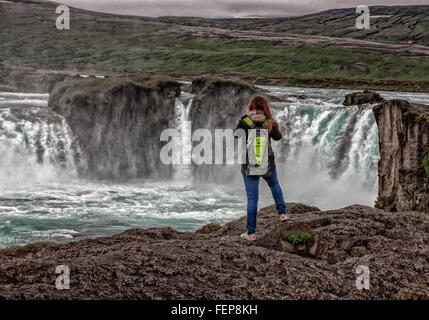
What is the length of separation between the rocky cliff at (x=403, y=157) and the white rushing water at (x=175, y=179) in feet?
31.6

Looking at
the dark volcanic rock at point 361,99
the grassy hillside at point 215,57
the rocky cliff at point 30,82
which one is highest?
the grassy hillside at point 215,57

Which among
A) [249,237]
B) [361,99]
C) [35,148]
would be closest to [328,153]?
[361,99]

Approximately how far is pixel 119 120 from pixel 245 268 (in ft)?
116

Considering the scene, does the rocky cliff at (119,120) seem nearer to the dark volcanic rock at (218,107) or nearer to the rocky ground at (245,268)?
the dark volcanic rock at (218,107)

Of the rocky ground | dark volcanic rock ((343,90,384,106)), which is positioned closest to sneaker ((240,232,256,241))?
the rocky ground

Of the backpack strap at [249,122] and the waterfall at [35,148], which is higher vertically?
the backpack strap at [249,122]

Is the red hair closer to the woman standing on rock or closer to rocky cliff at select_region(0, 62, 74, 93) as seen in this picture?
the woman standing on rock

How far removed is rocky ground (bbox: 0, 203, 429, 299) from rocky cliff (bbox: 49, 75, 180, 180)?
104ft

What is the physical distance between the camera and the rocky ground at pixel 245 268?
740 cm

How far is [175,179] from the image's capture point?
43.2 m

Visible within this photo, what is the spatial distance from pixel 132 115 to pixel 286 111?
12187 mm

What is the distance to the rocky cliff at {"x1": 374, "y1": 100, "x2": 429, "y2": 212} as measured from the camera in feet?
71.2

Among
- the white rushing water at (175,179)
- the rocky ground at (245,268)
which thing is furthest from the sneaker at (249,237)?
the white rushing water at (175,179)
